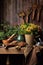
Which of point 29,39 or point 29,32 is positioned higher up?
point 29,32

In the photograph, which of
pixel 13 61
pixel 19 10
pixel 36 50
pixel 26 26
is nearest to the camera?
pixel 36 50

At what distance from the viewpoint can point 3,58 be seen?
3.52m

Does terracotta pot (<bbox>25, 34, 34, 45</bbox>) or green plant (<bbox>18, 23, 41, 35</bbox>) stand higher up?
green plant (<bbox>18, 23, 41, 35</bbox>)

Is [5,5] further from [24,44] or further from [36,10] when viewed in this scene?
[24,44]

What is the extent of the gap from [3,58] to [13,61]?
194mm

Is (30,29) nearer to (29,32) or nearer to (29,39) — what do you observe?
(29,32)

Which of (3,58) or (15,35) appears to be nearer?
(15,35)

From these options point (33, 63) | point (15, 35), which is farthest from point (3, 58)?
point (33, 63)

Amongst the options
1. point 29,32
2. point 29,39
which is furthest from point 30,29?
point 29,39

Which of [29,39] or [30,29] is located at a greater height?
[30,29]

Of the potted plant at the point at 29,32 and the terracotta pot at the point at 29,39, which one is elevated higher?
the potted plant at the point at 29,32

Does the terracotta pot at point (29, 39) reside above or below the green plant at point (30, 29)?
below

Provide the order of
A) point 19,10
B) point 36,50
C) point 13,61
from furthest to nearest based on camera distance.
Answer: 1. point 19,10
2. point 13,61
3. point 36,50

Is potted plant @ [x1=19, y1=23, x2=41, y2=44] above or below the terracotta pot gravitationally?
above
